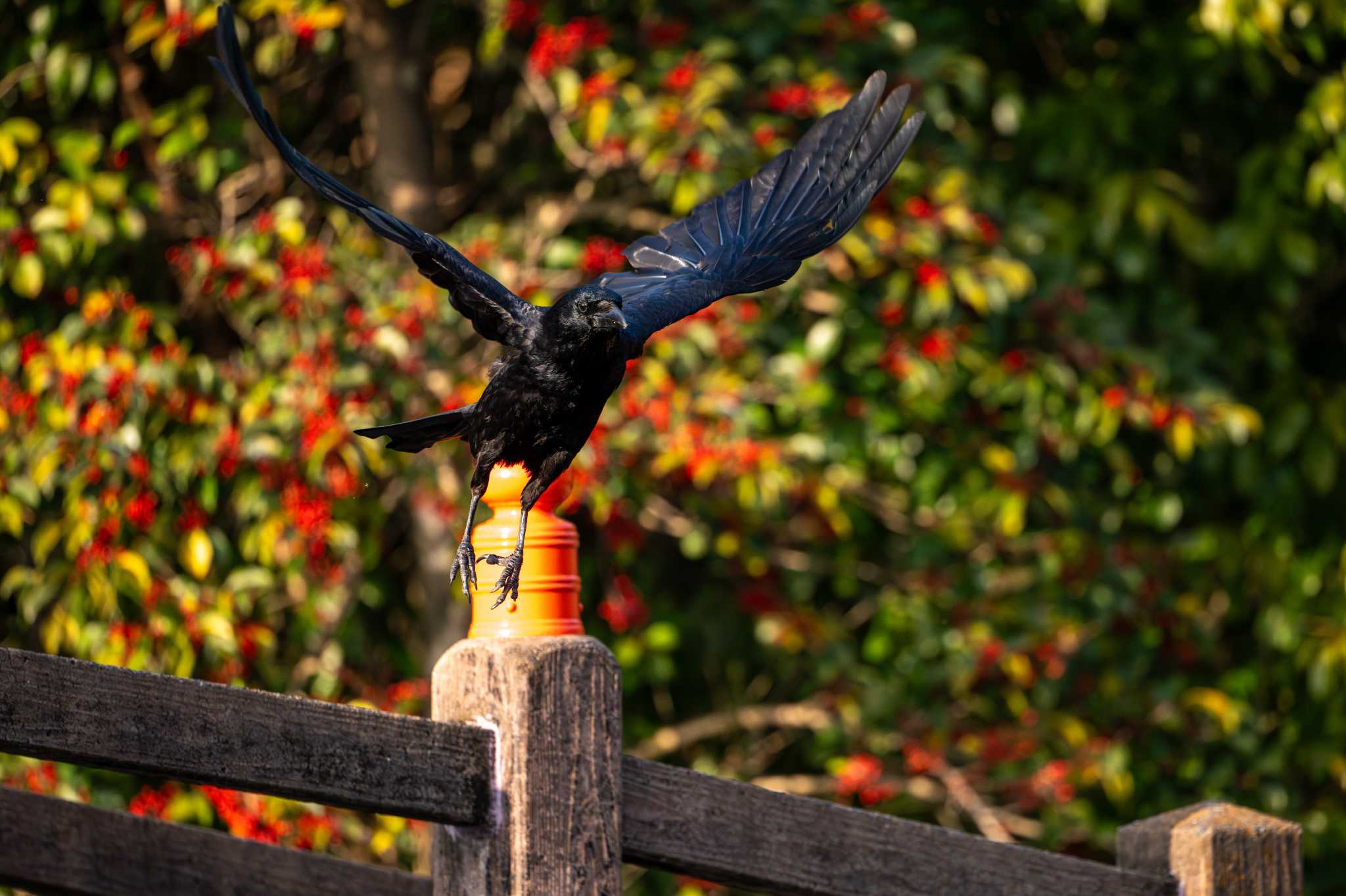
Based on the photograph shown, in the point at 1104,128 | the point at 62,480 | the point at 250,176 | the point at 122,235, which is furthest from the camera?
the point at 1104,128

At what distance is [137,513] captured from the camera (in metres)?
3.47

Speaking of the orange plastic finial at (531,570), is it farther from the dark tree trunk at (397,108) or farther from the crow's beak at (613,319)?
the dark tree trunk at (397,108)

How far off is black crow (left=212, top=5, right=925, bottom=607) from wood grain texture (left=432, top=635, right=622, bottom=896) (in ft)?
0.35

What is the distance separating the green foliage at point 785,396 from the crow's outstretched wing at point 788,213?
0.93 meters

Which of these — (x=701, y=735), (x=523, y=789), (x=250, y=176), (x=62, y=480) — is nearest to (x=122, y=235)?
(x=250, y=176)

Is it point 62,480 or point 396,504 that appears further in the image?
point 396,504

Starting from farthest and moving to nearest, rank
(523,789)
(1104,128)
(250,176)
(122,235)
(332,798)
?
(1104,128) → (250,176) → (122,235) → (523,789) → (332,798)

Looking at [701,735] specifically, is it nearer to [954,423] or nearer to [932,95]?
[954,423]

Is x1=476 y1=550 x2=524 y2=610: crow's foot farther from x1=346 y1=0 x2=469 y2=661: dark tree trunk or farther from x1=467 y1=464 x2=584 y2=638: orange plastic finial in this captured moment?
x1=346 y1=0 x2=469 y2=661: dark tree trunk

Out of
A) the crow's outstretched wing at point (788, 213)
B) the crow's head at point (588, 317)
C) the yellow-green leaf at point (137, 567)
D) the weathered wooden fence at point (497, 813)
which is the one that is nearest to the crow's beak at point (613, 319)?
the crow's head at point (588, 317)

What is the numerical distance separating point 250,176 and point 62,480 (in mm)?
1132

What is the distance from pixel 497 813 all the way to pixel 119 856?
672 millimetres

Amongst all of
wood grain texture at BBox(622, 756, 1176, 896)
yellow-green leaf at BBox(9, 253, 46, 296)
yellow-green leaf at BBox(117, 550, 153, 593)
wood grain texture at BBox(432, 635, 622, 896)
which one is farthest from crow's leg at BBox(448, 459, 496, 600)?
yellow-green leaf at BBox(9, 253, 46, 296)

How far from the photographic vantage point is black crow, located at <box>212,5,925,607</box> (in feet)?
6.39
